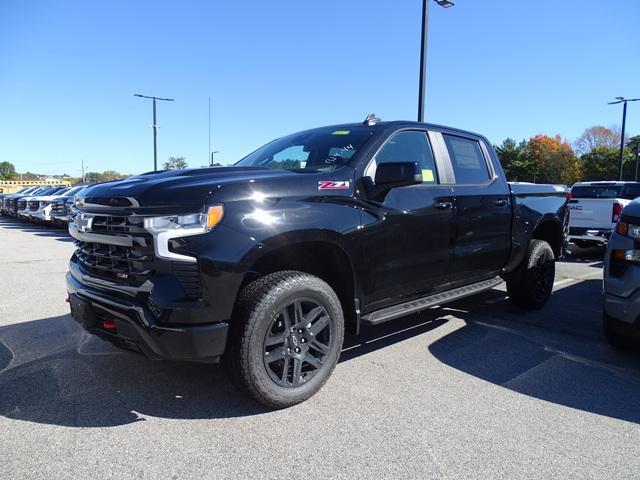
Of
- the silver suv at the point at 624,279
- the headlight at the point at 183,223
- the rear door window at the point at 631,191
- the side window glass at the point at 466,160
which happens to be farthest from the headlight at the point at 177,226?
the rear door window at the point at 631,191

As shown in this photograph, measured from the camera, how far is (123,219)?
114 inches

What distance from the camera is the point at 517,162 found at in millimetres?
70562

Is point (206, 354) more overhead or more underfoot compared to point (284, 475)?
more overhead

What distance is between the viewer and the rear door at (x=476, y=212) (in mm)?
4355

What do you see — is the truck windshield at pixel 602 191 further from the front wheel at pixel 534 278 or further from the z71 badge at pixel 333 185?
the z71 badge at pixel 333 185

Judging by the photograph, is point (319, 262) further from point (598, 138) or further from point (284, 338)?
point (598, 138)

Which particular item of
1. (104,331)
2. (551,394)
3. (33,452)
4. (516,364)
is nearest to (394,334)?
(516,364)

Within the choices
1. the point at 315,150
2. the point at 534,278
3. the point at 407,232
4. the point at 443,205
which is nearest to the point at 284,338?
the point at 407,232

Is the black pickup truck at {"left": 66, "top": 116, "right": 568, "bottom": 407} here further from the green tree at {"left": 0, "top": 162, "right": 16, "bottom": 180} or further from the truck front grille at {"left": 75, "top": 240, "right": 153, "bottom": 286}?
the green tree at {"left": 0, "top": 162, "right": 16, "bottom": 180}

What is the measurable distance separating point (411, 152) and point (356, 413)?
2.18 meters

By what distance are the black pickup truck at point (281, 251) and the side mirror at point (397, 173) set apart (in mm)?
10

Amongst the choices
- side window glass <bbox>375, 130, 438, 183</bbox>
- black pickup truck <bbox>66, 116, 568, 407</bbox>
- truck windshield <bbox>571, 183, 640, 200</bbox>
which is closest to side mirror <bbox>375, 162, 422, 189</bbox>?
black pickup truck <bbox>66, 116, 568, 407</bbox>

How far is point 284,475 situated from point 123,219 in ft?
5.60

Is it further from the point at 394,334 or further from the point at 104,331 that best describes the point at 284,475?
the point at 394,334
